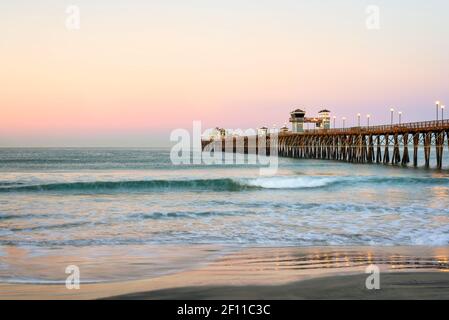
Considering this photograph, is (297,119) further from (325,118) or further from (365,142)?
(365,142)

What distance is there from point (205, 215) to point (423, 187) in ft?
59.4

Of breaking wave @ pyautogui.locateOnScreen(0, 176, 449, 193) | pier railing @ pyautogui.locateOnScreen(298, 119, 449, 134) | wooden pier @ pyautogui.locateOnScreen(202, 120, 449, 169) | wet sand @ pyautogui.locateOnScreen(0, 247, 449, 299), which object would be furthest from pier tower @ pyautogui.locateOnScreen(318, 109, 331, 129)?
wet sand @ pyautogui.locateOnScreen(0, 247, 449, 299)

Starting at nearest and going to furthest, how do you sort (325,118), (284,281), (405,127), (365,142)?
(284,281) < (405,127) < (365,142) < (325,118)

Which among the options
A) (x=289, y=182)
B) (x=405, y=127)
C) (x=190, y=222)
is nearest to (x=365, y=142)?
(x=405, y=127)

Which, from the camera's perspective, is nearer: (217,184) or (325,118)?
(217,184)

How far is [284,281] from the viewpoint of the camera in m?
7.77

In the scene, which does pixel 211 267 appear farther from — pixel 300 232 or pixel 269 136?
pixel 269 136

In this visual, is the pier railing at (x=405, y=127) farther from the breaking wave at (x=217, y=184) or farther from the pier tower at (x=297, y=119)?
the pier tower at (x=297, y=119)

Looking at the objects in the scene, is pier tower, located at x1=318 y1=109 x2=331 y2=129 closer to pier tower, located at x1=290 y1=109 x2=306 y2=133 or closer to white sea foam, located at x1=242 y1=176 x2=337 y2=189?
pier tower, located at x1=290 y1=109 x2=306 y2=133

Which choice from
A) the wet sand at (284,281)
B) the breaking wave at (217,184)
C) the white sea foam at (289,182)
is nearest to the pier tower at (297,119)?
the breaking wave at (217,184)

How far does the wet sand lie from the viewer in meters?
7.01

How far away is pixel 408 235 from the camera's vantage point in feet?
42.9

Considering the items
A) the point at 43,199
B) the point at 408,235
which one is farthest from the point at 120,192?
the point at 408,235
